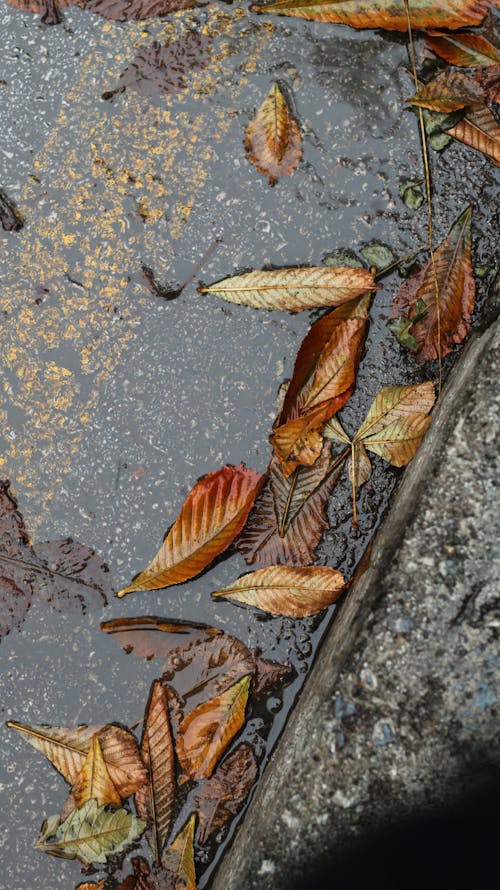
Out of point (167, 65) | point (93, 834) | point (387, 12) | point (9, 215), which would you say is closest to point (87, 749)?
point (93, 834)

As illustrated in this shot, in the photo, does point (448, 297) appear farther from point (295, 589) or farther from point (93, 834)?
point (93, 834)

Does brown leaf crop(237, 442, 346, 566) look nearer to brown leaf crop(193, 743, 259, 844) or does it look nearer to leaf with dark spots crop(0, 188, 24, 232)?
brown leaf crop(193, 743, 259, 844)

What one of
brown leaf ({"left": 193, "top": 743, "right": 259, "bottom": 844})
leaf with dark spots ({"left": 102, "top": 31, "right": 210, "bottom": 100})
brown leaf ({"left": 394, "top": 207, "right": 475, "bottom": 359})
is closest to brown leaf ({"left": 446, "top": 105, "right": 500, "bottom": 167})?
brown leaf ({"left": 394, "top": 207, "right": 475, "bottom": 359})

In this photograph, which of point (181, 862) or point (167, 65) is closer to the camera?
point (181, 862)

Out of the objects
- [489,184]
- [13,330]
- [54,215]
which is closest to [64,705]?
[13,330]

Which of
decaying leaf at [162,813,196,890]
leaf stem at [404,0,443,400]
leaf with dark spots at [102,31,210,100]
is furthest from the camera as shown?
leaf with dark spots at [102,31,210,100]

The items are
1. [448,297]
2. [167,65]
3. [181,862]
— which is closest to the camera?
[181,862]
